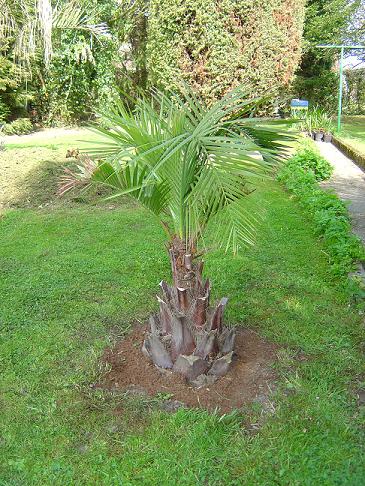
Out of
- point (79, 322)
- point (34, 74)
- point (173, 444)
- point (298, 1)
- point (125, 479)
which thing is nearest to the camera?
point (125, 479)

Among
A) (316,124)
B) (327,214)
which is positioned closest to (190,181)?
(327,214)

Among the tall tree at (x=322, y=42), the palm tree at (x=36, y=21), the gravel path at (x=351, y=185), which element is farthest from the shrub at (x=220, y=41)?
the tall tree at (x=322, y=42)

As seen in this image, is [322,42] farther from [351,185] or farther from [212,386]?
[212,386]

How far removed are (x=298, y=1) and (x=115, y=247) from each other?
29.0ft

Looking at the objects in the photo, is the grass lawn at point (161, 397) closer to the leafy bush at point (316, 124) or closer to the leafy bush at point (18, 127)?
the leafy bush at point (316, 124)

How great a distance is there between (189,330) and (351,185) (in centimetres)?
613

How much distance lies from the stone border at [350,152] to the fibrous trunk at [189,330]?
7371 mm

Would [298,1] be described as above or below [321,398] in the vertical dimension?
above

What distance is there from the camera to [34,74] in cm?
1684

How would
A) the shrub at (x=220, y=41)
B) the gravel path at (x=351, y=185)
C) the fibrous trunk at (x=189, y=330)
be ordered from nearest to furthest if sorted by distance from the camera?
the fibrous trunk at (x=189, y=330)
the gravel path at (x=351, y=185)
the shrub at (x=220, y=41)

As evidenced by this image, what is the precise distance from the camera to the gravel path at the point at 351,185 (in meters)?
6.21

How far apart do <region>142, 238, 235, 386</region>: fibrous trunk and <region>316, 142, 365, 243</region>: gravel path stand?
3051 millimetres

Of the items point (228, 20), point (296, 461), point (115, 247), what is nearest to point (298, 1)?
point (228, 20)

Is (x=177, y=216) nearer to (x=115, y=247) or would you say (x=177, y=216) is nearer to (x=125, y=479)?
(x=125, y=479)
